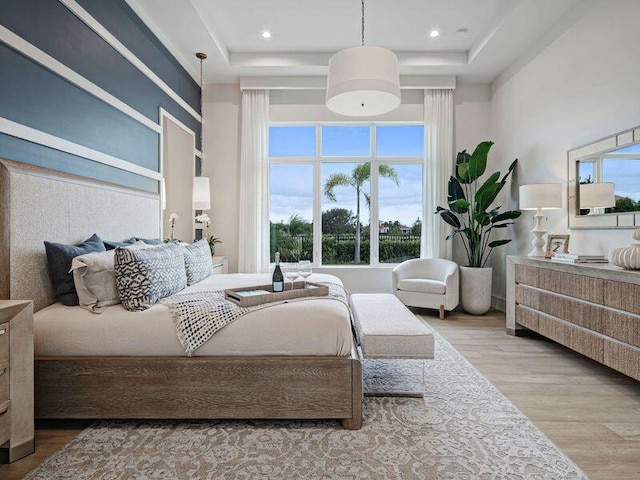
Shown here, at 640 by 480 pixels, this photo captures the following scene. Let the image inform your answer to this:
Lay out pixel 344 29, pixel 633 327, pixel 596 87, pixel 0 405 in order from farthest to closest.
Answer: pixel 344 29
pixel 596 87
pixel 633 327
pixel 0 405

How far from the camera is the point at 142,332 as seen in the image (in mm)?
1974

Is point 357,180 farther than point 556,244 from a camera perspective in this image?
Yes

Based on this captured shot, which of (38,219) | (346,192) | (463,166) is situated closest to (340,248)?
(346,192)

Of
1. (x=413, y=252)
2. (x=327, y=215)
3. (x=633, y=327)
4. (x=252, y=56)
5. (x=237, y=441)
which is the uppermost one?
(x=252, y=56)

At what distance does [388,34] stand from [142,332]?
13.2 ft

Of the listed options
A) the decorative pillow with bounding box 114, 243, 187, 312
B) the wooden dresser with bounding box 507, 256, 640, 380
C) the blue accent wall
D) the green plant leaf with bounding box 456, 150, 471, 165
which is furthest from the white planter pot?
the blue accent wall

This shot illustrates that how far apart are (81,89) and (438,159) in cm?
414

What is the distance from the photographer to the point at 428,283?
14.6ft

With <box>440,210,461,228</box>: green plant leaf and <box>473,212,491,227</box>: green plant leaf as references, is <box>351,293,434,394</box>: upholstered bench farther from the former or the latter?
<box>440,210,461,228</box>: green plant leaf

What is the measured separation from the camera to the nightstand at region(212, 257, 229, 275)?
174 inches

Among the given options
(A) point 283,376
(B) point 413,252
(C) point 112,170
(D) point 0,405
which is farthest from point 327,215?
(D) point 0,405

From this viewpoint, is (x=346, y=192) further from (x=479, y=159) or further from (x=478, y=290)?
(x=478, y=290)

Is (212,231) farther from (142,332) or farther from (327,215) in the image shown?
(142,332)

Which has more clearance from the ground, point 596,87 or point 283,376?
point 596,87
